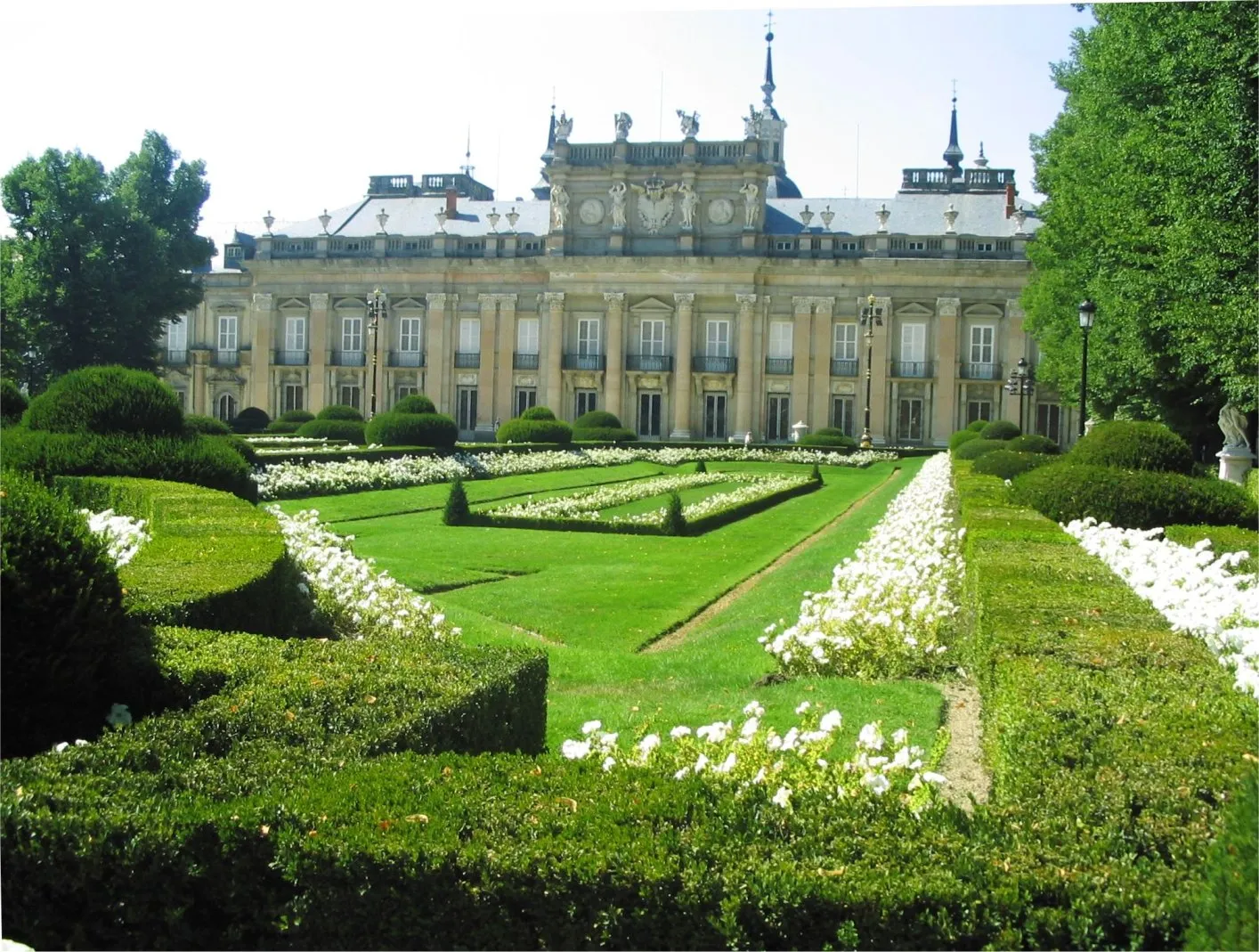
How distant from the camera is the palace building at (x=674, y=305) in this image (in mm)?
46000

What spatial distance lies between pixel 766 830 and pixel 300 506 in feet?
53.0

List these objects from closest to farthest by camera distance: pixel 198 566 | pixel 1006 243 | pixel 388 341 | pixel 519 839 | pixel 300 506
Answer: pixel 519 839 < pixel 198 566 < pixel 300 506 < pixel 1006 243 < pixel 388 341

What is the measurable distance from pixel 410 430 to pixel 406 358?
19.9 m

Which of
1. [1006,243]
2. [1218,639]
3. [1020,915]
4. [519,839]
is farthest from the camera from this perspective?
[1006,243]

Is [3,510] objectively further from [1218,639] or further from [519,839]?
[1218,639]

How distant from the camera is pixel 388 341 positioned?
4941 cm

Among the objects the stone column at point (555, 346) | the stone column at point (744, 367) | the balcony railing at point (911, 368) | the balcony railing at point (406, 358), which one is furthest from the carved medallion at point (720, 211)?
the balcony railing at point (406, 358)

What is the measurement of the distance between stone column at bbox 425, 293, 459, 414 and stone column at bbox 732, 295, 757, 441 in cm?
1106

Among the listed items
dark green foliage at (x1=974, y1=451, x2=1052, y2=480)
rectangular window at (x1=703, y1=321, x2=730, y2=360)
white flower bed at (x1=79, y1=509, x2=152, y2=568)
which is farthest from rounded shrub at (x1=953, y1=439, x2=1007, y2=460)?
white flower bed at (x1=79, y1=509, x2=152, y2=568)

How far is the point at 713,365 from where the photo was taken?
47250 millimetres

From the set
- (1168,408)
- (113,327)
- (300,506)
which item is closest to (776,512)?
(300,506)

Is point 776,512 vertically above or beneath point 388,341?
beneath

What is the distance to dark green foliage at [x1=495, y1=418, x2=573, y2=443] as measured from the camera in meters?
36.4

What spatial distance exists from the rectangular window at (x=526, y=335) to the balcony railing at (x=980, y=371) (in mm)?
15960
